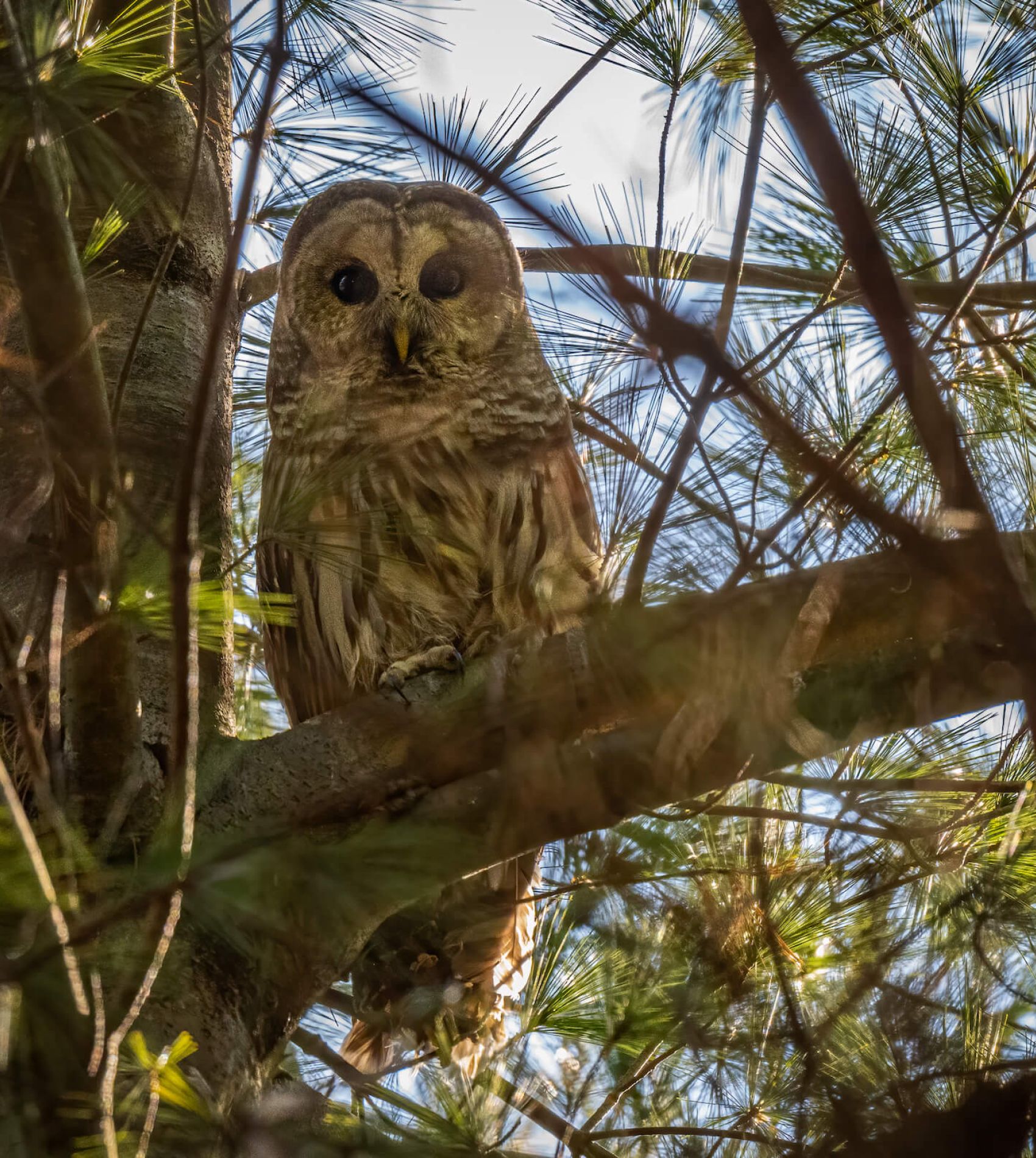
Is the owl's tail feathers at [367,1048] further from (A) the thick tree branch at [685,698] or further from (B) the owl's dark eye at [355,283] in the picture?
(B) the owl's dark eye at [355,283]

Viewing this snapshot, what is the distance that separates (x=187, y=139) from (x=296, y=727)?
1.66 m

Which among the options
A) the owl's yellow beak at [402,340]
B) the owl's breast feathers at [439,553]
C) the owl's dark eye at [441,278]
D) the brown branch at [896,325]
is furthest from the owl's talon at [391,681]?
the brown branch at [896,325]

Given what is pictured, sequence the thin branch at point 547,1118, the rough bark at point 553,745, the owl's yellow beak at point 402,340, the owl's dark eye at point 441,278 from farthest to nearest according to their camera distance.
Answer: the owl's dark eye at point 441,278
the owl's yellow beak at point 402,340
the thin branch at point 547,1118
the rough bark at point 553,745

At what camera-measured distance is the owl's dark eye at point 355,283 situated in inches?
159

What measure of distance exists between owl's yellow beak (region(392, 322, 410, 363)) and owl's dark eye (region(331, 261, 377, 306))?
0.24m

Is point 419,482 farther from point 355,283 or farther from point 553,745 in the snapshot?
point 553,745

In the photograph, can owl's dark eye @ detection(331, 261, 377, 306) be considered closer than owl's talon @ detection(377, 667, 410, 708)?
No

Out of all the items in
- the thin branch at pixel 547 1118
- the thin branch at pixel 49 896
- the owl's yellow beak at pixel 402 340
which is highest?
the owl's yellow beak at pixel 402 340

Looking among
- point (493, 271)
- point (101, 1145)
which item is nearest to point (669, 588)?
point (101, 1145)

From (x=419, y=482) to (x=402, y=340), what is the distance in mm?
527

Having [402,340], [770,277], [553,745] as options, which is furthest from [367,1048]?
[770,277]

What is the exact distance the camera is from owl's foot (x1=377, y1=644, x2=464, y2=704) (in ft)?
9.51

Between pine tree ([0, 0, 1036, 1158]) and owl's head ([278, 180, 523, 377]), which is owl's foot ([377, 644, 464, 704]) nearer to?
pine tree ([0, 0, 1036, 1158])

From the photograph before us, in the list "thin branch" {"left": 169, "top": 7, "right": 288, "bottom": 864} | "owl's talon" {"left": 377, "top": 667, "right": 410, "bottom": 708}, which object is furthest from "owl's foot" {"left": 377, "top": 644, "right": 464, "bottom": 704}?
"thin branch" {"left": 169, "top": 7, "right": 288, "bottom": 864}
